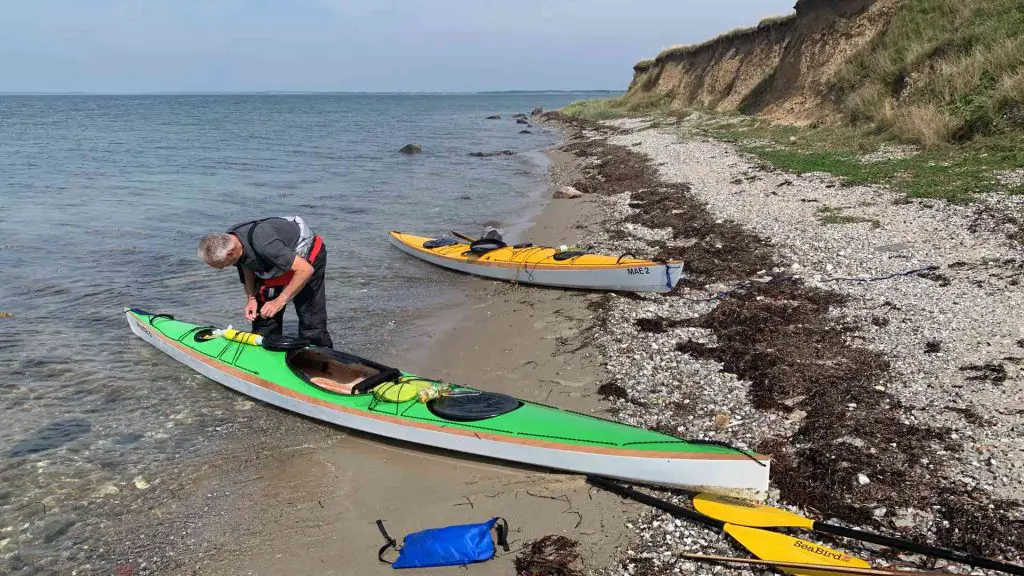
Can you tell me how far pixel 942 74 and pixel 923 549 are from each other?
1619cm

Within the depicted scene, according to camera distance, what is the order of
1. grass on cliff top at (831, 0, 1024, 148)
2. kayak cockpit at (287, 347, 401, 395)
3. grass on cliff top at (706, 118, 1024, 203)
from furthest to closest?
grass on cliff top at (831, 0, 1024, 148), grass on cliff top at (706, 118, 1024, 203), kayak cockpit at (287, 347, 401, 395)

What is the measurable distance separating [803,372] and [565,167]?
68.6ft

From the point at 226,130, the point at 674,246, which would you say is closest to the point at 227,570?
the point at 674,246

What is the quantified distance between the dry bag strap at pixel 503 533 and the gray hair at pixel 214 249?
3420mm

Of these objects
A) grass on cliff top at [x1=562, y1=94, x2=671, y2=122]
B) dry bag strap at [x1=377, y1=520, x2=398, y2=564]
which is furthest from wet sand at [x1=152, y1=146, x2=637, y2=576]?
grass on cliff top at [x1=562, y1=94, x2=671, y2=122]

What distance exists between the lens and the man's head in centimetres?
559

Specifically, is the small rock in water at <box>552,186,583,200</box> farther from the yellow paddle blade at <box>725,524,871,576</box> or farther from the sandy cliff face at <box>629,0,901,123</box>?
the yellow paddle blade at <box>725,524,871,576</box>

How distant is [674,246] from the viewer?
11.7 metres

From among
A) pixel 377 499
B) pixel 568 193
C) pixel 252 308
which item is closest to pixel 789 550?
pixel 377 499

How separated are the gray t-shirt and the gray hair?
229mm

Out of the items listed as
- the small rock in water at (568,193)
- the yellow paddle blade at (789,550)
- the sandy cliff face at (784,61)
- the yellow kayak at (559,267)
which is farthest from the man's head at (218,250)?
the sandy cliff face at (784,61)

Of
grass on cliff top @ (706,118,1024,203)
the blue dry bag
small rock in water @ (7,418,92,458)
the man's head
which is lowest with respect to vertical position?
small rock in water @ (7,418,92,458)

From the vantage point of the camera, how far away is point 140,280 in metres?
11.7

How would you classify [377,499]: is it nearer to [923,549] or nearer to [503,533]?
[503,533]
